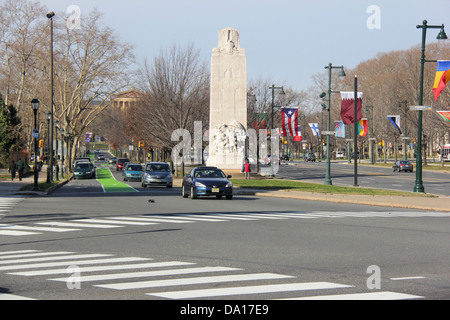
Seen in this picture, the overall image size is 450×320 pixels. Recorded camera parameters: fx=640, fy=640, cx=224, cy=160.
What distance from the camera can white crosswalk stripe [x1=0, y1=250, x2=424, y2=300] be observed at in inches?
330

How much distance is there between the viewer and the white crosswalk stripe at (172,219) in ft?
55.1

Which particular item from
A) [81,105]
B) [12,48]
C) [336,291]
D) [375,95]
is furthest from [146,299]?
[375,95]

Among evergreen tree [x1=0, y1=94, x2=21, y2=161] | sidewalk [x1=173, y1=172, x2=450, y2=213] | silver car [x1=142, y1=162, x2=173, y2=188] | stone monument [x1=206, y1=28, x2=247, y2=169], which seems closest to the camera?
sidewalk [x1=173, y1=172, x2=450, y2=213]

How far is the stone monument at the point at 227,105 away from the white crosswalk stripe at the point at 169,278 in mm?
40779

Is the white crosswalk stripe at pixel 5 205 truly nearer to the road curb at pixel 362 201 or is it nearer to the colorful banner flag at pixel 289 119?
the road curb at pixel 362 201

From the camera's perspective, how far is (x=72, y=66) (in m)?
78.1

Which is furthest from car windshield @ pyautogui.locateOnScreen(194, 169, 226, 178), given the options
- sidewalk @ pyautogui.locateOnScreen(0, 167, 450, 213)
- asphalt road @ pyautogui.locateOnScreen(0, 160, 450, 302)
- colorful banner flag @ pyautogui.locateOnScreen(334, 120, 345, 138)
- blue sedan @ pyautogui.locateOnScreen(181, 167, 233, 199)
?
colorful banner flag @ pyautogui.locateOnScreen(334, 120, 345, 138)

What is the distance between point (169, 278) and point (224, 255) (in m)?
2.62

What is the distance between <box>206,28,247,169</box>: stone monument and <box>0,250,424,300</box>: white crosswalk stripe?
134 ft

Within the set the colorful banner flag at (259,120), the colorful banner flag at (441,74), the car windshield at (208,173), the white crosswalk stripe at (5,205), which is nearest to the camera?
the white crosswalk stripe at (5,205)

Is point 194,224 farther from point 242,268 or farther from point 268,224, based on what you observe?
point 242,268

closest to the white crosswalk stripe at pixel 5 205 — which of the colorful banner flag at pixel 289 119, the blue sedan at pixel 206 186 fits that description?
the blue sedan at pixel 206 186

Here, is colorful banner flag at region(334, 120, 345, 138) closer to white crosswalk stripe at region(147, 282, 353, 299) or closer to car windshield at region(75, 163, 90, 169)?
car windshield at region(75, 163, 90, 169)
